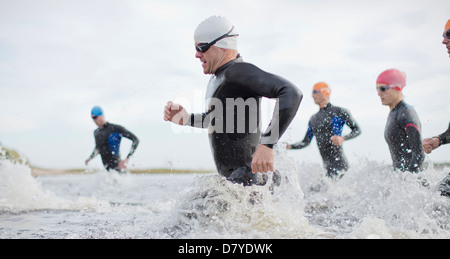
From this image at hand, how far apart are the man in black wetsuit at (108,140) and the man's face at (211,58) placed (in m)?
7.05

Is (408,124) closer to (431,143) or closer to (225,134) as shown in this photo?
(431,143)

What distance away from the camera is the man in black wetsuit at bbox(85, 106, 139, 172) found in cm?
994

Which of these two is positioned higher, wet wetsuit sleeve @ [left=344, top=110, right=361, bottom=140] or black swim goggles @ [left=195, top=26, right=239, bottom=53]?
wet wetsuit sleeve @ [left=344, top=110, right=361, bottom=140]

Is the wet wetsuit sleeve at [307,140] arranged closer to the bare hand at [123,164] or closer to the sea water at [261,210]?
the sea water at [261,210]

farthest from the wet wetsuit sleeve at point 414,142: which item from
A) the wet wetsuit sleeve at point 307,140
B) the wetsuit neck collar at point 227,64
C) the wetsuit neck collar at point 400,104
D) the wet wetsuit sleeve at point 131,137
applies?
the wet wetsuit sleeve at point 131,137

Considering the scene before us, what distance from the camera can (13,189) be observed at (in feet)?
23.6

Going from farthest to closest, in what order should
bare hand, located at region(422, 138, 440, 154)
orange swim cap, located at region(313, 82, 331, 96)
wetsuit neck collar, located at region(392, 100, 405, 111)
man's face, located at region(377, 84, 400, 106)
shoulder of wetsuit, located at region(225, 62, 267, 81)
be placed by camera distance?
orange swim cap, located at region(313, 82, 331, 96) → man's face, located at region(377, 84, 400, 106) → wetsuit neck collar, located at region(392, 100, 405, 111) → bare hand, located at region(422, 138, 440, 154) → shoulder of wetsuit, located at region(225, 62, 267, 81)

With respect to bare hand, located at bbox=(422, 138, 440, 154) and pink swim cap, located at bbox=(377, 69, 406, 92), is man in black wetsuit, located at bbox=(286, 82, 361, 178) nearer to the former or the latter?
pink swim cap, located at bbox=(377, 69, 406, 92)

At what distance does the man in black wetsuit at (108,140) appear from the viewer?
9938mm

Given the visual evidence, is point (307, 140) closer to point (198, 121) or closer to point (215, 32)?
point (198, 121)

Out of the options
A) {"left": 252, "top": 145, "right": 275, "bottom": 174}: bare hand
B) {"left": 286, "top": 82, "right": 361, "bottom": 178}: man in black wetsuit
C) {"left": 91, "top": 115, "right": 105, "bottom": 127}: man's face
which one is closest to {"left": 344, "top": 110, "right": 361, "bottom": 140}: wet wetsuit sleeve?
{"left": 286, "top": 82, "right": 361, "bottom": 178}: man in black wetsuit

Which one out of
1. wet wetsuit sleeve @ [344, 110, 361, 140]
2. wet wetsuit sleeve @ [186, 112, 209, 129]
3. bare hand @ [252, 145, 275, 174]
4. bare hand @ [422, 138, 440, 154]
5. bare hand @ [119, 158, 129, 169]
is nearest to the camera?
bare hand @ [252, 145, 275, 174]

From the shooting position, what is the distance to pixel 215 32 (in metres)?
2.94
